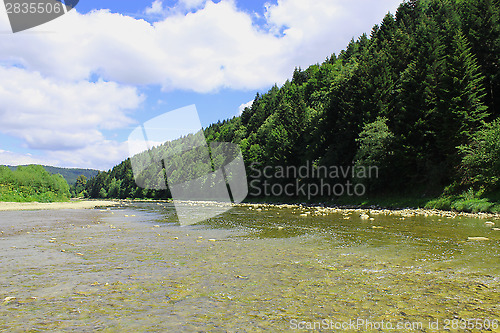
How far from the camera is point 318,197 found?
183 feet

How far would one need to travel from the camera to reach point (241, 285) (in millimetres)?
7457

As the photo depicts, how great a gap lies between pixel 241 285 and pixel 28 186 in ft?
315

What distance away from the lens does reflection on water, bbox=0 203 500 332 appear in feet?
17.8

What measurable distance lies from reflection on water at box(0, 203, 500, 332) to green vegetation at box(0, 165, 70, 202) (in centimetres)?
7745

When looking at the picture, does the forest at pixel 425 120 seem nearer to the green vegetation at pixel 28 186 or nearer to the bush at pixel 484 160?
the bush at pixel 484 160

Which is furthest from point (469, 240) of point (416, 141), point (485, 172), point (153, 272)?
point (416, 141)

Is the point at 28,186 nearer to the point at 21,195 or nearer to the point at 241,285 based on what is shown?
the point at 21,195

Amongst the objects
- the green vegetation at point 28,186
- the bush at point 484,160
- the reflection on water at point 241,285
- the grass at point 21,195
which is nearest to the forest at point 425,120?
the bush at point 484,160

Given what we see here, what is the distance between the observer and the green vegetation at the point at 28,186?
73312mm

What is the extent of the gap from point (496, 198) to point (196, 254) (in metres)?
27.3

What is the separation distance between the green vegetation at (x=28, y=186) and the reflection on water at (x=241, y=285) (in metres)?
77.4

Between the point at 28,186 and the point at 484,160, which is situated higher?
the point at 28,186

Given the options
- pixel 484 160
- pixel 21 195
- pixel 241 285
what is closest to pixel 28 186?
pixel 21 195

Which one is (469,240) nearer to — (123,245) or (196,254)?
(196,254)
